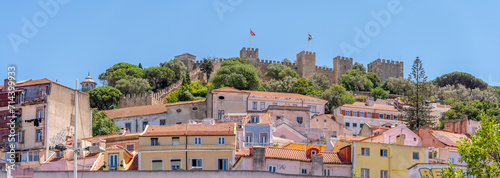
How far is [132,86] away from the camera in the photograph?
10062 centimetres

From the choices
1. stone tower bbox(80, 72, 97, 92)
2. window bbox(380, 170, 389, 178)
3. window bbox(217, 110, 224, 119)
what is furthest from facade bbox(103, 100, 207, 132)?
window bbox(380, 170, 389, 178)

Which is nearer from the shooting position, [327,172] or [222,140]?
[327,172]

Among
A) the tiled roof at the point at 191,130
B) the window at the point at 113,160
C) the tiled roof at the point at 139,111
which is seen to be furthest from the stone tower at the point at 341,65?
the window at the point at 113,160

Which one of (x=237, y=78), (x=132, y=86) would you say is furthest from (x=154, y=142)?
(x=132, y=86)

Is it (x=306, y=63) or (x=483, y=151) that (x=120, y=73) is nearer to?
(x=306, y=63)

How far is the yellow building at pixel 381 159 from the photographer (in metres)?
43.7

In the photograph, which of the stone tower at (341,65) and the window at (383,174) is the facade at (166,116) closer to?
the window at (383,174)

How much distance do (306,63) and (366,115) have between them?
40.8 meters

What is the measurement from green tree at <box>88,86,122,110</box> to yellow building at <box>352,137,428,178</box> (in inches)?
2173

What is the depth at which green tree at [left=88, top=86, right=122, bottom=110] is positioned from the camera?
9456 cm

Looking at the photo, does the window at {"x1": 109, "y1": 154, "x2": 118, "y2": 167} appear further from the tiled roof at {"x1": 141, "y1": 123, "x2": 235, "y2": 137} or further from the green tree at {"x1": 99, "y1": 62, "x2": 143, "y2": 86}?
the green tree at {"x1": 99, "y1": 62, "x2": 143, "y2": 86}

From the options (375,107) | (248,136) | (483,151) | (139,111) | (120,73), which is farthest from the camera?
(120,73)

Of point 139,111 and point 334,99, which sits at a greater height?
point 334,99

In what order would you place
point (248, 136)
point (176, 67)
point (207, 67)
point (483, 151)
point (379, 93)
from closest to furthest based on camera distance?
point (483, 151)
point (248, 136)
point (379, 93)
point (207, 67)
point (176, 67)
